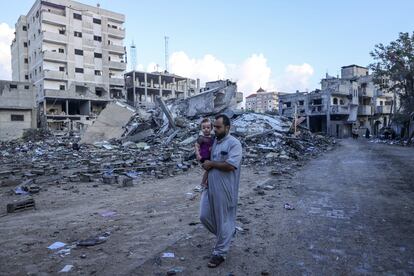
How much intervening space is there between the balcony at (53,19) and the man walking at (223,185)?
147 ft

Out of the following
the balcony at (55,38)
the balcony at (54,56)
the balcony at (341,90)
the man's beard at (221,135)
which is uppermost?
the balcony at (55,38)

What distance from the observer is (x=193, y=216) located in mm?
5098

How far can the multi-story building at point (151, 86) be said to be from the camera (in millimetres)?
50125

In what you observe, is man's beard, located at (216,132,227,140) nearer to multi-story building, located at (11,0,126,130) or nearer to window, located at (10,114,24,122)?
window, located at (10,114,24,122)

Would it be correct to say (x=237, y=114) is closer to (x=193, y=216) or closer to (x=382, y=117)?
(x=193, y=216)

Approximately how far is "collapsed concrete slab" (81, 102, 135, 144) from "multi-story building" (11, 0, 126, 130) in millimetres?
19467

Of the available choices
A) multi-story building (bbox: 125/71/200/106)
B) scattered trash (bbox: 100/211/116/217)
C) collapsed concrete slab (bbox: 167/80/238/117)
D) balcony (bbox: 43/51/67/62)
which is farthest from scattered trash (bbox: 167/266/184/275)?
multi-story building (bbox: 125/71/200/106)

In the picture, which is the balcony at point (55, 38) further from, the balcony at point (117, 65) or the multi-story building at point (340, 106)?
the multi-story building at point (340, 106)

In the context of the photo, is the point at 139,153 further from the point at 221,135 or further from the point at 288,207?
the point at 221,135

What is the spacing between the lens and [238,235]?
418 cm

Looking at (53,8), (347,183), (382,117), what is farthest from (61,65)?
(382,117)

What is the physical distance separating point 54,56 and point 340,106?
3722 centimetres

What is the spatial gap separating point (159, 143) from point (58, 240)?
45.3ft

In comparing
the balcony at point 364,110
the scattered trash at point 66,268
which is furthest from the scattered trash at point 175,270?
the balcony at point 364,110
